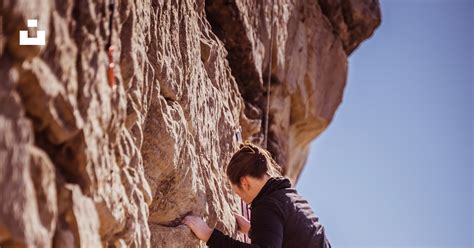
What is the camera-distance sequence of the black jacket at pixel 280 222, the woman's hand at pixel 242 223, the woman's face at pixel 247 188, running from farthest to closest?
1. the woman's hand at pixel 242 223
2. the woman's face at pixel 247 188
3. the black jacket at pixel 280 222

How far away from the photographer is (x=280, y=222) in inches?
149

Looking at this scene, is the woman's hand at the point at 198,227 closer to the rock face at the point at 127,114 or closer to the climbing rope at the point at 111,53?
the rock face at the point at 127,114

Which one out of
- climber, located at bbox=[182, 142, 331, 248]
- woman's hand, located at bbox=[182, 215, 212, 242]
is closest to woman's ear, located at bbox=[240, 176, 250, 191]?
climber, located at bbox=[182, 142, 331, 248]

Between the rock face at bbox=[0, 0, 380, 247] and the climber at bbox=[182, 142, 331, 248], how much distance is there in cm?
30

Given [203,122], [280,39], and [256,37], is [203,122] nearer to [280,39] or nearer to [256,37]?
[256,37]

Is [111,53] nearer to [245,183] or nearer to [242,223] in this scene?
[245,183]

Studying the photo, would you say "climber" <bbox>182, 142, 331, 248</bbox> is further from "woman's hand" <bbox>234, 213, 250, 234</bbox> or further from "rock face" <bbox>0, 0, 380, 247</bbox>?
"woman's hand" <bbox>234, 213, 250, 234</bbox>

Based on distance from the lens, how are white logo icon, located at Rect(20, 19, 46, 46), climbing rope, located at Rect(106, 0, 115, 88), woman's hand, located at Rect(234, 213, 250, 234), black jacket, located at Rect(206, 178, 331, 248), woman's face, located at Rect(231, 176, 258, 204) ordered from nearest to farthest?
white logo icon, located at Rect(20, 19, 46, 46) → climbing rope, located at Rect(106, 0, 115, 88) → black jacket, located at Rect(206, 178, 331, 248) → woman's face, located at Rect(231, 176, 258, 204) → woman's hand, located at Rect(234, 213, 250, 234)

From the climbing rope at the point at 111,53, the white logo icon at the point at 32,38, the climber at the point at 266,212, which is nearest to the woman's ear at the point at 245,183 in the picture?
the climber at the point at 266,212

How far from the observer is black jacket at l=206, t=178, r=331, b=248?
3721 millimetres

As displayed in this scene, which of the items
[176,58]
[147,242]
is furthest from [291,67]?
[147,242]

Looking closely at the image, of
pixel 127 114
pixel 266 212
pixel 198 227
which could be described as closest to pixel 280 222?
pixel 266 212

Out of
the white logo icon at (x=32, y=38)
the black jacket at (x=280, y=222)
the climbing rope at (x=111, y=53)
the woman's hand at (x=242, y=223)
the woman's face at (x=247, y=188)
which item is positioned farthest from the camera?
the woman's hand at (x=242, y=223)

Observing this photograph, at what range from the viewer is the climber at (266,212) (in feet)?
12.3
